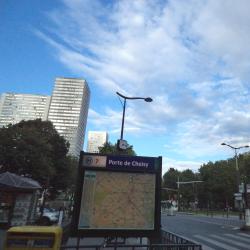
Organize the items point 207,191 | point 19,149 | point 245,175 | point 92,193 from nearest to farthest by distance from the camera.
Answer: point 92,193, point 19,149, point 245,175, point 207,191

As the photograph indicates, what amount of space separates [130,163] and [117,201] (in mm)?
917

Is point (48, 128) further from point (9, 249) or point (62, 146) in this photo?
point (9, 249)


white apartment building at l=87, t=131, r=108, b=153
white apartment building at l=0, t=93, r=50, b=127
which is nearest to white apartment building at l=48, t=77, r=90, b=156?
white apartment building at l=0, t=93, r=50, b=127

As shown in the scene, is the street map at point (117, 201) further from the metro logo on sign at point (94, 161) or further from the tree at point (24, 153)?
the tree at point (24, 153)

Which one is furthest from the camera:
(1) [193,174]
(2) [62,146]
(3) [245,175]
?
(1) [193,174]

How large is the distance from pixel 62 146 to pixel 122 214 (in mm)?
41536

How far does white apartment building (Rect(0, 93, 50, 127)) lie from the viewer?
104 meters

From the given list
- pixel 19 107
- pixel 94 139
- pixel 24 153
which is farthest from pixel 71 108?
pixel 24 153

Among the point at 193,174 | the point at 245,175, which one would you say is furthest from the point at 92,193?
the point at 193,174

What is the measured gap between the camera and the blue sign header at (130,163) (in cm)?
758

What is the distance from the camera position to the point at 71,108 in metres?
A: 132

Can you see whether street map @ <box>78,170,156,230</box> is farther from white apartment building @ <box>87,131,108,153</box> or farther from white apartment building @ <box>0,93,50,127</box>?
white apartment building @ <box>0,93,50,127</box>

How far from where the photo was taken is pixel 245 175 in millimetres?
75188

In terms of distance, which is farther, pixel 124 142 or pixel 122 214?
pixel 124 142
